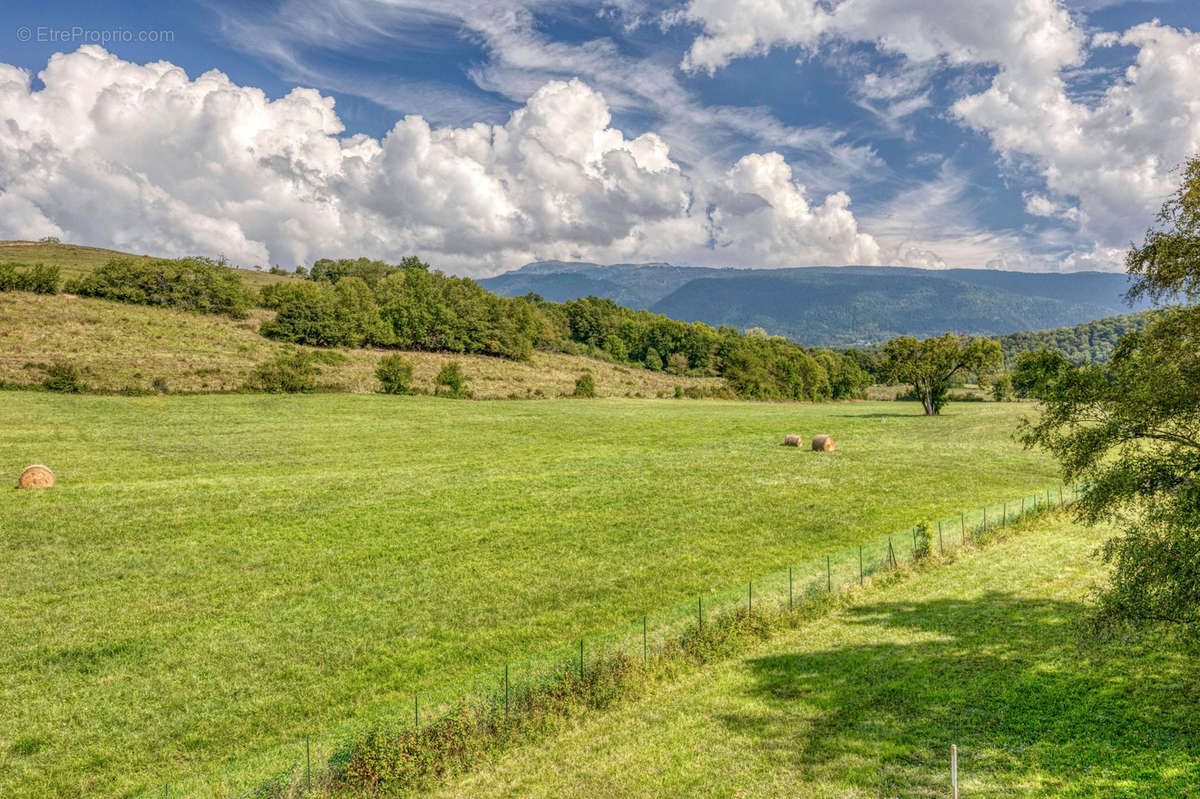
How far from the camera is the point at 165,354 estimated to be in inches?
3268

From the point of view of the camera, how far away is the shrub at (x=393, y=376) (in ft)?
295

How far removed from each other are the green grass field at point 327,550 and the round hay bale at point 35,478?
1047 mm

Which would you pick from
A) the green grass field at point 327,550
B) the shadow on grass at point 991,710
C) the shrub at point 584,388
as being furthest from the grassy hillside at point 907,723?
the shrub at point 584,388

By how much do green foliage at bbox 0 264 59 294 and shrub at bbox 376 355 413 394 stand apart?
194ft

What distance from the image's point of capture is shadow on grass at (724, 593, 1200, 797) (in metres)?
11.6

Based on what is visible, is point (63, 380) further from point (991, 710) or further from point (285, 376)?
point (991, 710)

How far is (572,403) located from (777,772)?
8441cm

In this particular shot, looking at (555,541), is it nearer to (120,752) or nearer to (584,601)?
(584,601)

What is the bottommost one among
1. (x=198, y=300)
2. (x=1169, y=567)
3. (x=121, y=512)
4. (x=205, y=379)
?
(x=121, y=512)

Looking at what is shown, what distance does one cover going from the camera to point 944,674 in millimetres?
15922

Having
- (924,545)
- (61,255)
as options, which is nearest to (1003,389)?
(924,545)

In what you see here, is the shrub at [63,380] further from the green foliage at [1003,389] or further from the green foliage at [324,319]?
the green foliage at [1003,389]

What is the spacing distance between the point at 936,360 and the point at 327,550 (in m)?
79.0

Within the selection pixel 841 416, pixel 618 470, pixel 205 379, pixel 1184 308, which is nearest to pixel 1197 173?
pixel 1184 308
